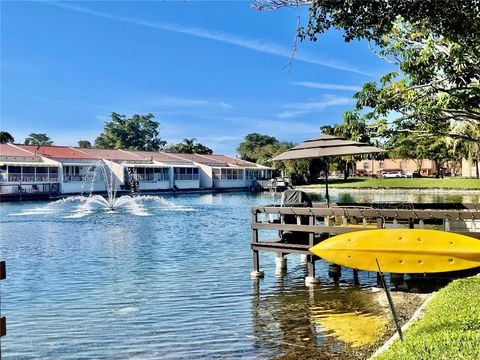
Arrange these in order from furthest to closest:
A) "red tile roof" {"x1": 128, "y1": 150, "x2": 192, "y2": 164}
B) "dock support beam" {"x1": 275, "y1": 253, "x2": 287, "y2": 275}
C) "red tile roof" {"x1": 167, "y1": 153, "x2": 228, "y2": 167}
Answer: "red tile roof" {"x1": 167, "y1": 153, "x2": 228, "y2": 167} < "red tile roof" {"x1": 128, "y1": 150, "x2": 192, "y2": 164} < "dock support beam" {"x1": 275, "y1": 253, "x2": 287, "y2": 275}

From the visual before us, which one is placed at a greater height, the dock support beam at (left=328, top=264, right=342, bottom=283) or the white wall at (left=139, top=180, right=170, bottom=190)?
the white wall at (left=139, top=180, right=170, bottom=190)

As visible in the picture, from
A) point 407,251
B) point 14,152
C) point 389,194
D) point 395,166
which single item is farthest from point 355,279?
point 395,166

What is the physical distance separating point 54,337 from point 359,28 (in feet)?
23.1

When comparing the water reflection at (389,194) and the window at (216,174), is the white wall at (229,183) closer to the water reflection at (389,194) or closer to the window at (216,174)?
the window at (216,174)

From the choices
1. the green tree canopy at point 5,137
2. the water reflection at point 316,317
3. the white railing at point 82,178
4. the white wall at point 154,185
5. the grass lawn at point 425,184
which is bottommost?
the water reflection at point 316,317

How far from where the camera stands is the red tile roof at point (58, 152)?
168 ft

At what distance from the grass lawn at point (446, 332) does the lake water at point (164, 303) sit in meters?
1.34

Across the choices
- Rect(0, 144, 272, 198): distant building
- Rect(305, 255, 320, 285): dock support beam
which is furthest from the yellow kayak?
Rect(0, 144, 272, 198): distant building

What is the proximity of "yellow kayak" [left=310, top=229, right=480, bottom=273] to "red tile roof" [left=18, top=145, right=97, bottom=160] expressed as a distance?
47835mm

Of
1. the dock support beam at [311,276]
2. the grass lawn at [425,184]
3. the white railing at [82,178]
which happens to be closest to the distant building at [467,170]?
the grass lawn at [425,184]

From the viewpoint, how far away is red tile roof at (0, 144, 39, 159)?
48.2 m

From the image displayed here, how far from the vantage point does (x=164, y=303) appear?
991 cm

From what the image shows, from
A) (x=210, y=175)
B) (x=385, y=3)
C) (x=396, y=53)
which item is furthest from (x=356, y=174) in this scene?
(x=385, y=3)

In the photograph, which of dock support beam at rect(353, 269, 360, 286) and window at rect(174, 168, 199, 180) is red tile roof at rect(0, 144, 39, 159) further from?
dock support beam at rect(353, 269, 360, 286)
